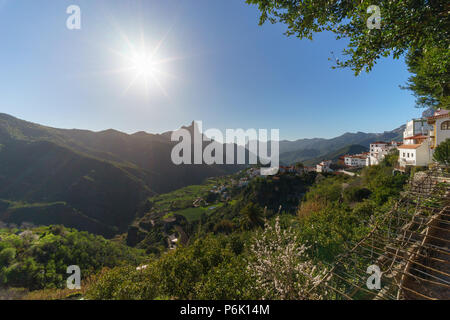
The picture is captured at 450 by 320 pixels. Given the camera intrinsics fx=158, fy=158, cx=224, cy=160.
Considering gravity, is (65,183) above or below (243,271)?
below

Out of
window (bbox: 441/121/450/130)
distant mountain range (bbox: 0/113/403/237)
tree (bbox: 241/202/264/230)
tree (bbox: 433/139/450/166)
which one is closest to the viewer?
tree (bbox: 433/139/450/166)

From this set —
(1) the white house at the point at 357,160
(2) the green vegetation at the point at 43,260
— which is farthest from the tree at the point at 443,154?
(1) the white house at the point at 357,160

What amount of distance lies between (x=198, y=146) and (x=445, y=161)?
12704 centimetres

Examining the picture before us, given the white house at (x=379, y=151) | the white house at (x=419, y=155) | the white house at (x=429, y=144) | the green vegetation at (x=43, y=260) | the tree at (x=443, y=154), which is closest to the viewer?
the tree at (x=443, y=154)

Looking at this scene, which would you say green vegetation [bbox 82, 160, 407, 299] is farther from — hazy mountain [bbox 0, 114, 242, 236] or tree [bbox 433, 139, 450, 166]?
hazy mountain [bbox 0, 114, 242, 236]

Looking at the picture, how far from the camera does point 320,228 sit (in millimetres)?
6355

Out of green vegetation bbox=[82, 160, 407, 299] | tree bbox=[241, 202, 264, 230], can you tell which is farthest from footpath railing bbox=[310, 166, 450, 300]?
tree bbox=[241, 202, 264, 230]

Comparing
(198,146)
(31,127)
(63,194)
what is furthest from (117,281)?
(31,127)

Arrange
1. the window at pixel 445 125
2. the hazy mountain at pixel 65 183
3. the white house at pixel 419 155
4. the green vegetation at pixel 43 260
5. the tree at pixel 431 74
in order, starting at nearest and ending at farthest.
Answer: the tree at pixel 431 74
the green vegetation at pixel 43 260
the window at pixel 445 125
the white house at pixel 419 155
the hazy mountain at pixel 65 183

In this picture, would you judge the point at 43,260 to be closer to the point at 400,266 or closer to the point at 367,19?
the point at 400,266

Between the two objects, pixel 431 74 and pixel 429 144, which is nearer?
pixel 431 74

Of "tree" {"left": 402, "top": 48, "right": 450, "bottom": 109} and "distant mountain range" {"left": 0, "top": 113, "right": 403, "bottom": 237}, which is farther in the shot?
"distant mountain range" {"left": 0, "top": 113, "right": 403, "bottom": 237}

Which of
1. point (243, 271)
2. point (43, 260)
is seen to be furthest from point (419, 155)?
point (43, 260)

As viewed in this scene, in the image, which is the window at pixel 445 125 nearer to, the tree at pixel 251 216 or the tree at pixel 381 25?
the tree at pixel 381 25
